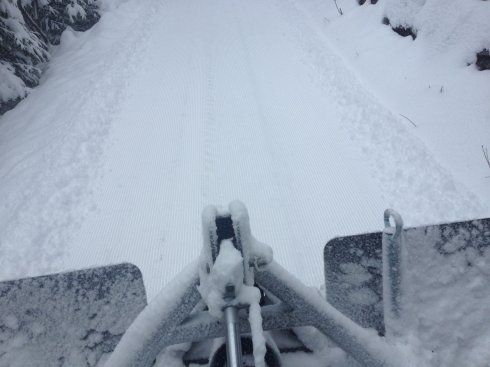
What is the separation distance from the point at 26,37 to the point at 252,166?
22.2 ft

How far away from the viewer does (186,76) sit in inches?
Result: 259

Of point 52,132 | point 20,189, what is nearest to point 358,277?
point 20,189

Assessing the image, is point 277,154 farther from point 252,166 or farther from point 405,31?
point 405,31

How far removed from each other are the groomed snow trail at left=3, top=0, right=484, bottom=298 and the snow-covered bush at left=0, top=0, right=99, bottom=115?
2108 millimetres

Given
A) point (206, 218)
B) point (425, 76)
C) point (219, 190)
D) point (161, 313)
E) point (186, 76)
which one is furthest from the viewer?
point (186, 76)

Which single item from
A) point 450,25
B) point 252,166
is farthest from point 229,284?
point 450,25

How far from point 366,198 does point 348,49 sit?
4.50 meters

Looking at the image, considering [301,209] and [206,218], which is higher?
[206,218]

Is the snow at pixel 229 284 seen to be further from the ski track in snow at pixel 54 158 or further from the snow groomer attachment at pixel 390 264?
the ski track in snow at pixel 54 158

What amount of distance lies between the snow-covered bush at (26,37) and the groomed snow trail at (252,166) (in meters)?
2.11

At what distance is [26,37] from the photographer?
26.0ft

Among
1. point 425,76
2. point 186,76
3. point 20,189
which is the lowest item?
point 425,76

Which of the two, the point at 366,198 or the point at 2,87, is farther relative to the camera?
the point at 2,87

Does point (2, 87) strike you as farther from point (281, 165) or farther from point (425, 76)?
point (425, 76)
